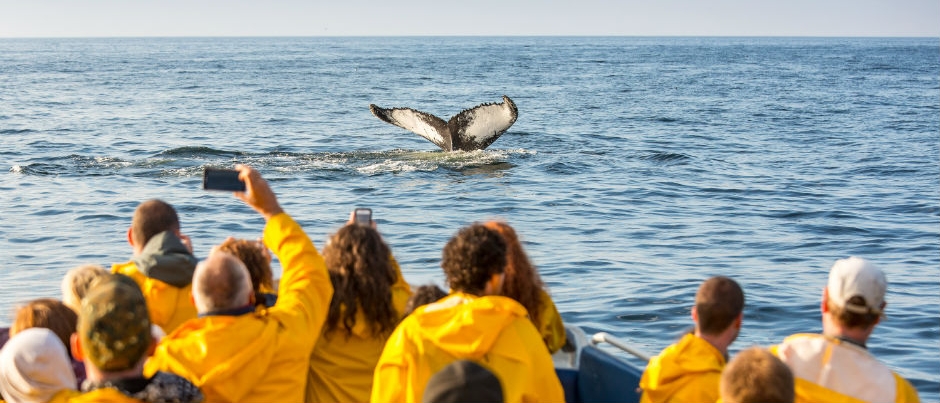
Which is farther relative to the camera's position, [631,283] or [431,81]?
[431,81]

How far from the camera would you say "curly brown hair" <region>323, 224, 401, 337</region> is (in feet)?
14.8

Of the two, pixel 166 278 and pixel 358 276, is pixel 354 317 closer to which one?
pixel 358 276

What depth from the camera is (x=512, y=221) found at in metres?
14.9

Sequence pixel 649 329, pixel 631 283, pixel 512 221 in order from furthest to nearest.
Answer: pixel 512 221, pixel 631 283, pixel 649 329

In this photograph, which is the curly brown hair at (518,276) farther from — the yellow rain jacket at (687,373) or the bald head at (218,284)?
the bald head at (218,284)

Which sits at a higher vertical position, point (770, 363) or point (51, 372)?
point (770, 363)

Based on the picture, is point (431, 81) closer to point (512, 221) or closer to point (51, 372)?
point (512, 221)

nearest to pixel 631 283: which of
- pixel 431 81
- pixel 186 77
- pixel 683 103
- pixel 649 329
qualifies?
pixel 649 329

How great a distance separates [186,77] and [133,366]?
5394 centimetres

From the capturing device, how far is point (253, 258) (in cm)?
446

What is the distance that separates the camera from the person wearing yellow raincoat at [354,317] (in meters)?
4.52

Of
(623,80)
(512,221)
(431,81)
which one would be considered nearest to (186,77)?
(431,81)

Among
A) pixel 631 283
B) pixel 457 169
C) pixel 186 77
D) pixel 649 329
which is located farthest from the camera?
pixel 186 77

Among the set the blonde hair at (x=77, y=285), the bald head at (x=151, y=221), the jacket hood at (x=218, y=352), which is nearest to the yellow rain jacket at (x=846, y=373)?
the jacket hood at (x=218, y=352)
